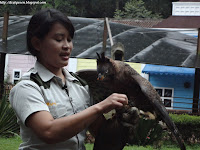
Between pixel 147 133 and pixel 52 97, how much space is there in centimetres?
712

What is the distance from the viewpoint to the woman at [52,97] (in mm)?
1639

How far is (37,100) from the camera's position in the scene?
1722 mm

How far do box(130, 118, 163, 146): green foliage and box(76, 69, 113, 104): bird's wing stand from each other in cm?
582

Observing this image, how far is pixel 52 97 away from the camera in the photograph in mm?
1855

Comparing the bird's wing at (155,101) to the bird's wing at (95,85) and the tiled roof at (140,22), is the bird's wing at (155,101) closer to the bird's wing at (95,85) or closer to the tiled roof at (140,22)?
the bird's wing at (95,85)

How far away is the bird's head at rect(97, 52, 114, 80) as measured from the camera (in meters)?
2.80

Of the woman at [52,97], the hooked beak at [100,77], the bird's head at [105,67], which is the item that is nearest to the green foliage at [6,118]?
the bird's head at [105,67]

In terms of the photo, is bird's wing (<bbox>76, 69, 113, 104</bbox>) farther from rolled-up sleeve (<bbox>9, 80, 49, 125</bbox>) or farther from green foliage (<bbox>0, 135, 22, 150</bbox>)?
green foliage (<bbox>0, 135, 22, 150</bbox>)

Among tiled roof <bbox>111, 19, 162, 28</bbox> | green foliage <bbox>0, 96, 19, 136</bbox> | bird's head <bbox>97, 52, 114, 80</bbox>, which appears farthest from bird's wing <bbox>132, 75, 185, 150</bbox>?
tiled roof <bbox>111, 19, 162, 28</bbox>

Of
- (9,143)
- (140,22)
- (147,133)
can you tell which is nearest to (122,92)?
(9,143)

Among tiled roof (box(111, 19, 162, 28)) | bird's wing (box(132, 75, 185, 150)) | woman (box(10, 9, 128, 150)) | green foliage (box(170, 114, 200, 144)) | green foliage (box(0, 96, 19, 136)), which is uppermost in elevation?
woman (box(10, 9, 128, 150))

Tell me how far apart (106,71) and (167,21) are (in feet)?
59.9

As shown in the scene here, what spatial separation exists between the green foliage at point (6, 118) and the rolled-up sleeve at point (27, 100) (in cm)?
560

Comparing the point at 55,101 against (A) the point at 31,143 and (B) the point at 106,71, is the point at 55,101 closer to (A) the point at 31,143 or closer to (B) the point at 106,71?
(A) the point at 31,143
